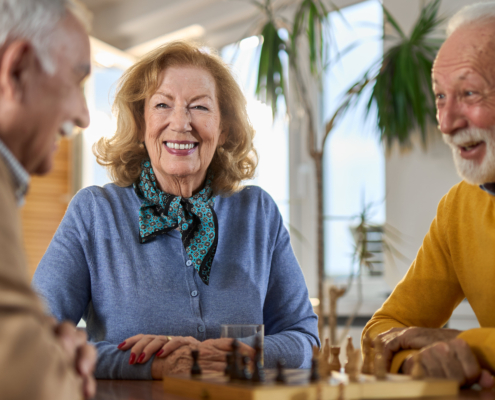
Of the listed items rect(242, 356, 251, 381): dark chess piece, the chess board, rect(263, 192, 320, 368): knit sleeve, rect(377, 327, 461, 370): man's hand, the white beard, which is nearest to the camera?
the chess board

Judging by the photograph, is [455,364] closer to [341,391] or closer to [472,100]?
[341,391]

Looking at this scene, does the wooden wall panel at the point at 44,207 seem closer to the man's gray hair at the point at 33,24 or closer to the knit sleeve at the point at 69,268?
the knit sleeve at the point at 69,268

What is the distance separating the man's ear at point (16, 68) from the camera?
759mm

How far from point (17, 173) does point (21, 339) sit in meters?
0.27

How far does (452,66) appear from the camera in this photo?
1.59 m

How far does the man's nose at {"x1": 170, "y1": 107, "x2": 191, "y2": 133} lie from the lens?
1.84m

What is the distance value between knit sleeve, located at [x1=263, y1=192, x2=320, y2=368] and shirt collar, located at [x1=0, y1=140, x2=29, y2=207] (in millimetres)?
995

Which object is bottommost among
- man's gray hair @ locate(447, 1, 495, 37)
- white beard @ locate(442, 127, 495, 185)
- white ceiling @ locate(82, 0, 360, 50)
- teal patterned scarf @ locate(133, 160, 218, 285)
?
teal patterned scarf @ locate(133, 160, 218, 285)

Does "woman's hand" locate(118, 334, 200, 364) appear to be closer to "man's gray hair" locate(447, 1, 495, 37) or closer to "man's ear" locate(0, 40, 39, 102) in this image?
"man's ear" locate(0, 40, 39, 102)

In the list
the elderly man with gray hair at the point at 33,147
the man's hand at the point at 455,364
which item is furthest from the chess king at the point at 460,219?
the elderly man with gray hair at the point at 33,147

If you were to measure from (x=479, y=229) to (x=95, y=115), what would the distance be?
14.4 ft

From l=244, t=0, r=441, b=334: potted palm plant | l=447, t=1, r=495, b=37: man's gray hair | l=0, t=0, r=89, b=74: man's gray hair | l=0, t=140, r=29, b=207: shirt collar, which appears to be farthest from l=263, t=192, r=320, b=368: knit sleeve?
l=244, t=0, r=441, b=334: potted palm plant

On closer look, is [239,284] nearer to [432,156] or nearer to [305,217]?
[432,156]

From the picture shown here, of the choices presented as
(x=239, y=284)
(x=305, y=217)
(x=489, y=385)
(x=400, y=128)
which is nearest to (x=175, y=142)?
(x=239, y=284)
